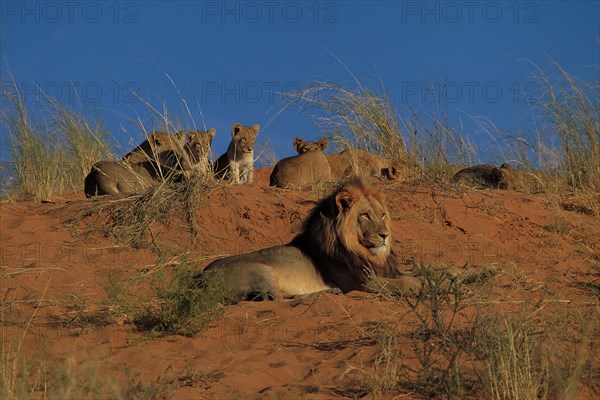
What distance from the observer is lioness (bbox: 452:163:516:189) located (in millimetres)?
16294

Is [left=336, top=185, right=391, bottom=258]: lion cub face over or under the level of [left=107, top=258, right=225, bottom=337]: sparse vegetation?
over

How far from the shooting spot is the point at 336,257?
364 inches

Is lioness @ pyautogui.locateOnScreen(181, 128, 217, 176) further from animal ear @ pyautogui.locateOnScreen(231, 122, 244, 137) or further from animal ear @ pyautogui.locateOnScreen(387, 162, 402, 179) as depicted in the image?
animal ear @ pyautogui.locateOnScreen(387, 162, 402, 179)

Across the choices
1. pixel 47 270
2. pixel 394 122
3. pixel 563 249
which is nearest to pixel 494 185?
pixel 394 122

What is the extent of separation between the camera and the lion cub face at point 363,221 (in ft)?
29.9

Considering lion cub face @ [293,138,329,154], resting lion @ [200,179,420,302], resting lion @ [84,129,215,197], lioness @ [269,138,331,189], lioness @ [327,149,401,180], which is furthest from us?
lion cub face @ [293,138,329,154]

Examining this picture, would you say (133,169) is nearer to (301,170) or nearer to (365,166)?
(301,170)

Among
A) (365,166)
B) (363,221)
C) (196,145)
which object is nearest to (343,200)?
(363,221)

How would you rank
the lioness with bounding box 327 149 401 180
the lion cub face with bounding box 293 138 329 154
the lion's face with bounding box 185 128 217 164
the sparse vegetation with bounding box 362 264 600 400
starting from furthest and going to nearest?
1. the lion cub face with bounding box 293 138 329 154
2. the lion's face with bounding box 185 128 217 164
3. the lioness with bounding box 327 149 401 180
4. the sparse vegetation with bounding box 362 264 600 400

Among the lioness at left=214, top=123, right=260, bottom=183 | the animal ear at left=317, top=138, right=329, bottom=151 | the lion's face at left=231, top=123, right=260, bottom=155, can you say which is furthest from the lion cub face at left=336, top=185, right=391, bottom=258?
the animal ear at left=317, top=138, right=329, bottom=151

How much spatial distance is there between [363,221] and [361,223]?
0.03 metres

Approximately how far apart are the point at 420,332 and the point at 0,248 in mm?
6177

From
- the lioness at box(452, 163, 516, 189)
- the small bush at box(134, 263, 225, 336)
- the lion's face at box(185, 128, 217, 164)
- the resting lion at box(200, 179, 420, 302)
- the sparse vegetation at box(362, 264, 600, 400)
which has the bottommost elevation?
the sparse vegetation at box(362, 264, 600, 400)

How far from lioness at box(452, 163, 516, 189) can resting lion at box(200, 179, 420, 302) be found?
7.14 metres
